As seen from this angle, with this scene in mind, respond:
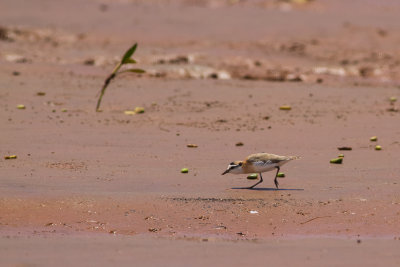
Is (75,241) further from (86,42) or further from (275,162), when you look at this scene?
(86,42)

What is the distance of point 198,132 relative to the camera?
1240cm

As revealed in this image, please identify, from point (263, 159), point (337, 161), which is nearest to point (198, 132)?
point (337, 161)

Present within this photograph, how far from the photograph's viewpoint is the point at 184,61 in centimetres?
1739

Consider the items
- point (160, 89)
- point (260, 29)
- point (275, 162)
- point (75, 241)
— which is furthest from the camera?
point (260, 29)

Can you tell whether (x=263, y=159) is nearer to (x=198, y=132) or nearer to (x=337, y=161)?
(x=337, y=161)

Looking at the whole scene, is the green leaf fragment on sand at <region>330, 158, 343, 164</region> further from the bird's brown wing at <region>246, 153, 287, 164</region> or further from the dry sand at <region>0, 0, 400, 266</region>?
the bird's brown wing at <region>246, 153, 287, 164</region>

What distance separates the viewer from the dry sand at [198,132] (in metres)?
7.60

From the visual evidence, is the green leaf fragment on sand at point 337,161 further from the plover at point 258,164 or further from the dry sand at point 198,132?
the plover at point 258,164

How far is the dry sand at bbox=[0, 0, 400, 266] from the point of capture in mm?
7602

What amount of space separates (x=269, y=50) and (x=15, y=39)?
4.96 metres

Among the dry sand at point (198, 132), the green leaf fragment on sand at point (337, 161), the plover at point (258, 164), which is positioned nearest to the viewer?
the dry sand at point (198, 132)

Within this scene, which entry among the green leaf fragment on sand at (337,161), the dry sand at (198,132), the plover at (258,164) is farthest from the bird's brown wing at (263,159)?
the green leaf fragment on sand at (337,161)

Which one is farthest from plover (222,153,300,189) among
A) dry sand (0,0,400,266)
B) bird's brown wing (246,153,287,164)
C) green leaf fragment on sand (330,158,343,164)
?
green leaf fragment on sand (330,158,343,164)

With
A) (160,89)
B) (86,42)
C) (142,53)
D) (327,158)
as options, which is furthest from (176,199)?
(86,42)
